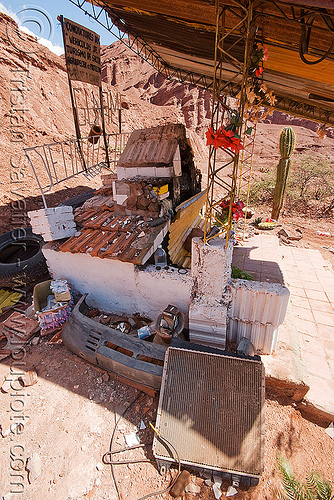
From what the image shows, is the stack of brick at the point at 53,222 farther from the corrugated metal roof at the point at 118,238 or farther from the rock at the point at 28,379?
the rock at the point at 28,379

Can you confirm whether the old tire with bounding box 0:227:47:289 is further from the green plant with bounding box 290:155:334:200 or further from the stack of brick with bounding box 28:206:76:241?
the green plant with bounding box 290:155:334:200

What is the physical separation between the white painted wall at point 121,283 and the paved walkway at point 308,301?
77.3 inches

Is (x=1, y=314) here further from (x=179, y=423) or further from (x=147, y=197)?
(x=179, y=423)

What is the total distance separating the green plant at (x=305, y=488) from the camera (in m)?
2.24

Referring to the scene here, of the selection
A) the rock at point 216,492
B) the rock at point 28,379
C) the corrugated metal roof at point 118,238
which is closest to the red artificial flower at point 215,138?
the corrugated metal roof at point 118,238

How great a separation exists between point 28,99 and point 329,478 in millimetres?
17388

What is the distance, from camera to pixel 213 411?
9.27 feet

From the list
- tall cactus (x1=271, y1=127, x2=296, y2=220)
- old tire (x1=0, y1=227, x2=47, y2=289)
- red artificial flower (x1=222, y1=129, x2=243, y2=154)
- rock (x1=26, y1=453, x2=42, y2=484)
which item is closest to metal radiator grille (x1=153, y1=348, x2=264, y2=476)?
rock (x1=26, y1=453, x2=42, y2=484)

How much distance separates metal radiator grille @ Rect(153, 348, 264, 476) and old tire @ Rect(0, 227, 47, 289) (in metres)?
3.42

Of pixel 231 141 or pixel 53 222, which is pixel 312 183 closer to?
pixel 231 141

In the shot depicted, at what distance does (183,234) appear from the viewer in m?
5.01

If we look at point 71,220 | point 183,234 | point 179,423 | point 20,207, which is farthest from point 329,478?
point 20,207

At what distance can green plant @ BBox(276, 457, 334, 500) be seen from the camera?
2242 millimetres

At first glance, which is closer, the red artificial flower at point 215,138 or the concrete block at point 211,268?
the red artificial flower at point 215,138
